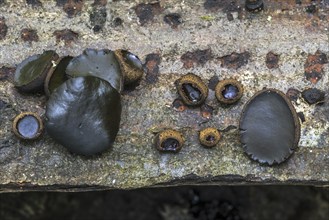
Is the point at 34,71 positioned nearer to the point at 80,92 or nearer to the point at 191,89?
the point at 80,92

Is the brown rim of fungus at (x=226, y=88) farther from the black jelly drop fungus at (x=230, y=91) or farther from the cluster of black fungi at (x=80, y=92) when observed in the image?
the cluster of black fungi at (x=80, y=92)

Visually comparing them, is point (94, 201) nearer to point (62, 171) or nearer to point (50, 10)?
point (62, 171)

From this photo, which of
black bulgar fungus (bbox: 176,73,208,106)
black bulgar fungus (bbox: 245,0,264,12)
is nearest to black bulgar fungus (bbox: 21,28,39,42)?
black bulgar fungus (bbox: 176,73,208,106)

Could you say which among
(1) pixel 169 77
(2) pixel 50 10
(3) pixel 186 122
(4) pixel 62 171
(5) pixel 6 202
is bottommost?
(5) pixel 6 202

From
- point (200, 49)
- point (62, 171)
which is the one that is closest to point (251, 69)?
point (200, 49)

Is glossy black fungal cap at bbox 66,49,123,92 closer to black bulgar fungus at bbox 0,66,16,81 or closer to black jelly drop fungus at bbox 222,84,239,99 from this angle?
black bulgar fungus at bbox 0,66,16,81

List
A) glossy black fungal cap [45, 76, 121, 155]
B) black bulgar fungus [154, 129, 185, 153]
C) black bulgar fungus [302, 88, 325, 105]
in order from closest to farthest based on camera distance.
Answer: glossy black fungal cap [45, 76, 121, 155] → black bulgar fungus [154, 129, 185, 153] → black bulgar fungus [302, 88, 325, 105]

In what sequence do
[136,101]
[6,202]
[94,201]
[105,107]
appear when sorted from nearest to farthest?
[105,107]
[136,101]
[6,202]
[94,201]
